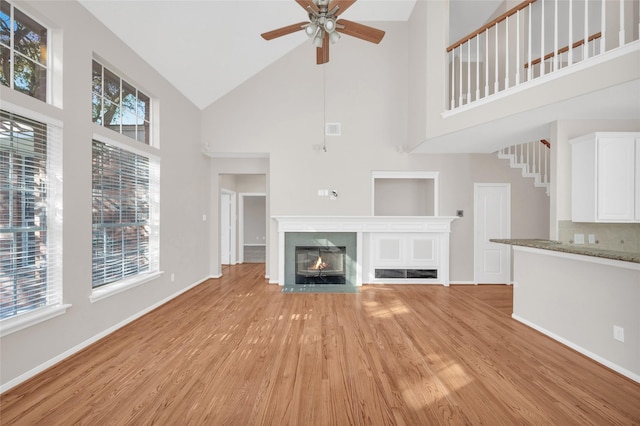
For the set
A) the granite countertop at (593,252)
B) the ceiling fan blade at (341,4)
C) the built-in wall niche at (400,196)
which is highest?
the ceiling fan blade at (341,4)

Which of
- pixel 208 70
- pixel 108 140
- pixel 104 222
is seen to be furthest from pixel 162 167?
pixel 208 70

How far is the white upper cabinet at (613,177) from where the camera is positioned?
2881mm

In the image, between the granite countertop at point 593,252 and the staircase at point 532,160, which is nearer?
the granite countertop at point 593,252

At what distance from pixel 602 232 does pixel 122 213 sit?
18.9 ft

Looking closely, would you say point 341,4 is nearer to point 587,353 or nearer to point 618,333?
point 618,333

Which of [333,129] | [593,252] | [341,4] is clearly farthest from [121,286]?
[593,252]

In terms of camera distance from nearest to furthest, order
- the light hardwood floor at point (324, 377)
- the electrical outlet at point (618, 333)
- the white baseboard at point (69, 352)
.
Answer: the light hardwood floor at point (324, 377) → the white baseboard at point (69, 352) → the electrical outlet at point (618, 333)

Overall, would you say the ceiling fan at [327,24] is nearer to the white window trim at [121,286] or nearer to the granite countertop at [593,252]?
the granite countertop at [593,252]

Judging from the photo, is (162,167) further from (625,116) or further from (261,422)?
(625,116)

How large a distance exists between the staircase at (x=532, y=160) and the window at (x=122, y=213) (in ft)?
20.0

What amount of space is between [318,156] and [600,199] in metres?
3.96

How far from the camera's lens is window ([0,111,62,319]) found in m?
2.11

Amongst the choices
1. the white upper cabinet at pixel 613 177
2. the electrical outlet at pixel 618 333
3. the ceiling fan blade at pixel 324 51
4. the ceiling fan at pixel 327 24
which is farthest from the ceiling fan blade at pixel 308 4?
the electrical outlet at pixel 618 333

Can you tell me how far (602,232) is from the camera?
10.9 feet
